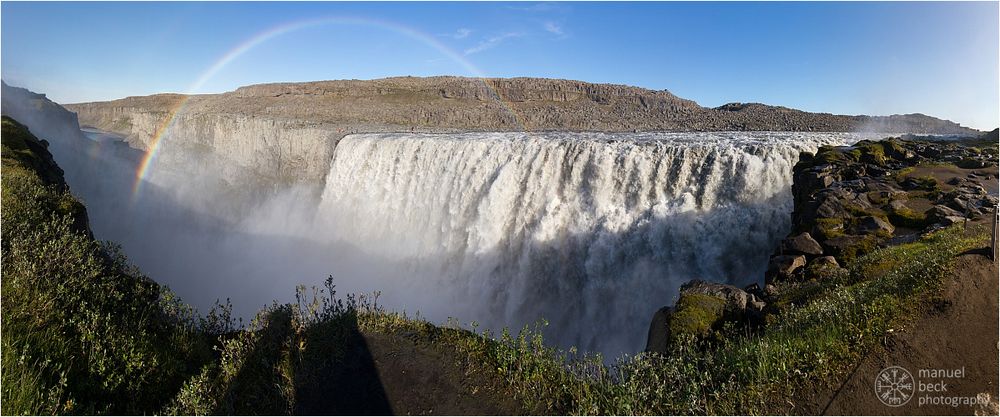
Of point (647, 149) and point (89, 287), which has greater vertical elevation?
point (647, 149)

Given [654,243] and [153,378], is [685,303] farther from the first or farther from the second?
[654,243]

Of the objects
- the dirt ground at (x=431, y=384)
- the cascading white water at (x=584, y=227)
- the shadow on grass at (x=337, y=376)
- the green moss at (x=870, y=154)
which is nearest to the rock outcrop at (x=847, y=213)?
the green moss at (x=870, y=154)

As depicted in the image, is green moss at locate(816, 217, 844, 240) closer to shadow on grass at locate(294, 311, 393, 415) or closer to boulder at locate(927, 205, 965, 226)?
boulder at locate(927, 205, 965, 226)

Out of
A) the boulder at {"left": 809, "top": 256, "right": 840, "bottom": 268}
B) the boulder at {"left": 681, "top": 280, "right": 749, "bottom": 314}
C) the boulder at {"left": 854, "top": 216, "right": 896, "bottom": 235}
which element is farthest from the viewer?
the boulder at {"left": 854, "top": 216, "right": 896, "bottom": 235}

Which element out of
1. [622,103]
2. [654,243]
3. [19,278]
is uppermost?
[622,103]

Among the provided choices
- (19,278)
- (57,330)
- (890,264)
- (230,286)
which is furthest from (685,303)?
(230,286)

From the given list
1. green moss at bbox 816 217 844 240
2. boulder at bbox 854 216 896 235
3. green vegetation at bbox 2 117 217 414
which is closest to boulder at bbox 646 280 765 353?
green moss at bbox 816 217 844 240
